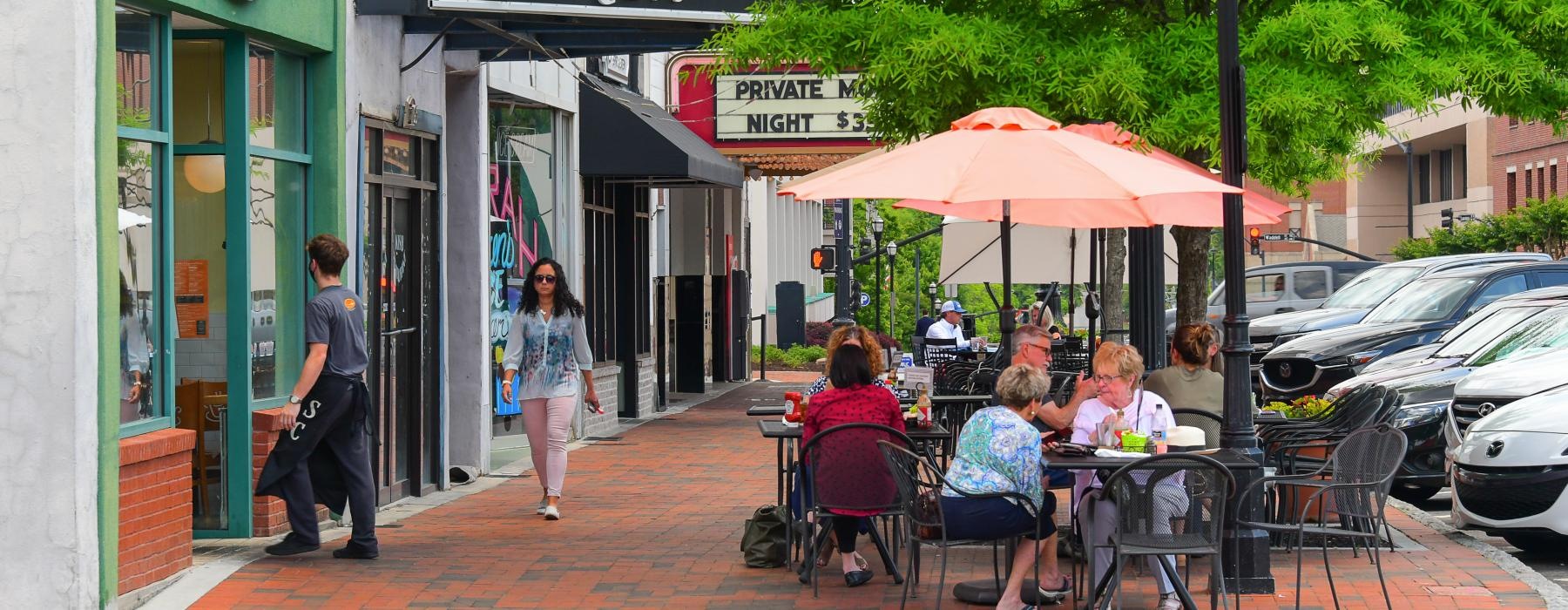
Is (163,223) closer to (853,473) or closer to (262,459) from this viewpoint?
Result: (262,459)

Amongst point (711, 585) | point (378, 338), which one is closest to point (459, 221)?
point (378, 338)

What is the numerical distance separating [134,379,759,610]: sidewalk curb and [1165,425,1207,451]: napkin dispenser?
179cm

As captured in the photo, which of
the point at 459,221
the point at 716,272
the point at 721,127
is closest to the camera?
the point at 459,221

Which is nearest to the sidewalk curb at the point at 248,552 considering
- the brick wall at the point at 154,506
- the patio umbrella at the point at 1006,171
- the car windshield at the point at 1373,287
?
the brick wall at the point at 154,506

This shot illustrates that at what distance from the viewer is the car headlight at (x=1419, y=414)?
12.0m

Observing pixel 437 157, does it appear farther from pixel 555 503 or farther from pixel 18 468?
pixel 18 468

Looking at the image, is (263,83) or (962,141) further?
(263,83)

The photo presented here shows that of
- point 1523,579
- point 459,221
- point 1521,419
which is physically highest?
point 459,221

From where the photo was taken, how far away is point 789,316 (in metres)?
37.9

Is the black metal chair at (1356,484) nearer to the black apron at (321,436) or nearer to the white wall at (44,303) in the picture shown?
the black apron at (321,436)

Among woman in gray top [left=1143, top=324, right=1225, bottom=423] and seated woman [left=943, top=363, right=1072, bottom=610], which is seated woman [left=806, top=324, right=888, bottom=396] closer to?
woman in gray top [left=1143, top=324, right=1225, bottom=423]

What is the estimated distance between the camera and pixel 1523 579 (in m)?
8.86

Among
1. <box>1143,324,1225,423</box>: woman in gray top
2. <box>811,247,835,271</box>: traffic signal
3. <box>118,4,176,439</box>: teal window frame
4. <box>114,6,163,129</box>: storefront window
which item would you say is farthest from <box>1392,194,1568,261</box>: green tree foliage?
<box>114,6,163,129</box>: storefront window

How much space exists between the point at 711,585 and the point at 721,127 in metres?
13.8
